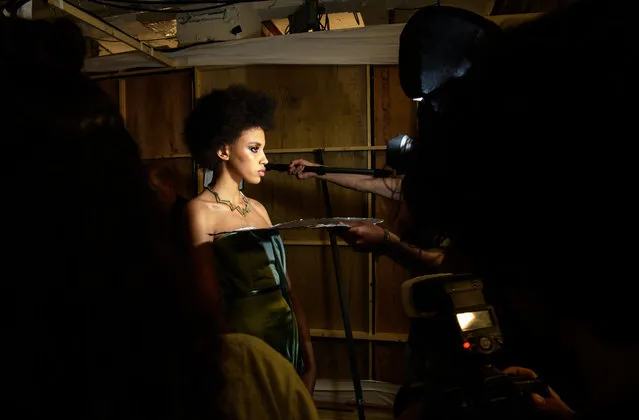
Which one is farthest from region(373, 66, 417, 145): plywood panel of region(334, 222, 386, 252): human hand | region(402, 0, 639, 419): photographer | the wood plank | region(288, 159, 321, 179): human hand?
region(402, 0, 639, 419): photographer

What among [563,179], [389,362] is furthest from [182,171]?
[563,179]

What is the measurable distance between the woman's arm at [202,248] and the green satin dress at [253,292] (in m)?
0.07

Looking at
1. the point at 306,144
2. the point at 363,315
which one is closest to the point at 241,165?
the point at 306,144

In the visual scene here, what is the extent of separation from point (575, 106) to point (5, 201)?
560mm

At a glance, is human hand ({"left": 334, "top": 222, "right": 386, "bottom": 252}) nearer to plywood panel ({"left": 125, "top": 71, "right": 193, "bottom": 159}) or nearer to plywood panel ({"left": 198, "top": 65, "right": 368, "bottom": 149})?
plywood panel ({"left": 198, "top": 65, "right": 368, "bottom": 149})

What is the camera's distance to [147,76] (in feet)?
10.3

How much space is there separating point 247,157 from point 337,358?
168 cm

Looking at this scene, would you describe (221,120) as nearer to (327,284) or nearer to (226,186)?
(226,186)

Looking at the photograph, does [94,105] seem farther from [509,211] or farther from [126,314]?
[509,211]

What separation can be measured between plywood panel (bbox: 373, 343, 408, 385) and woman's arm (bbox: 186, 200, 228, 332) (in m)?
1.52

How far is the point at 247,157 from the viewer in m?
2.12

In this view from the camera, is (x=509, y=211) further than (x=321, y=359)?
No

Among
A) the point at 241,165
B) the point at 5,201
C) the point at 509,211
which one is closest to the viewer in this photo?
the point at 5,201

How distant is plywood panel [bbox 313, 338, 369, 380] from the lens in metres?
2.98
